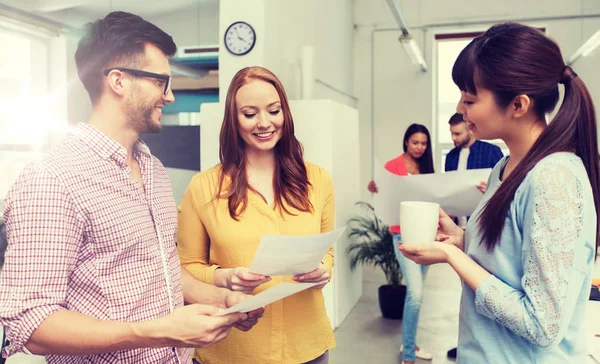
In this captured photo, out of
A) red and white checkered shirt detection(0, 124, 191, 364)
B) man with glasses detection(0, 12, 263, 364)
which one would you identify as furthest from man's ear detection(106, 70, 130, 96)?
red and white checkered shirt detection(0, 124, 191, 364)

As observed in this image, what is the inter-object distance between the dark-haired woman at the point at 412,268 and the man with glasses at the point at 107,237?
2106mm

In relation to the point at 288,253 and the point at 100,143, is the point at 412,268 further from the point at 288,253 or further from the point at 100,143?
the point at 100,143

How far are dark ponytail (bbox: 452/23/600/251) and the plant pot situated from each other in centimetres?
357

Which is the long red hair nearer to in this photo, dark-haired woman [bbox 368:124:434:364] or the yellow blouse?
the yellow blouse

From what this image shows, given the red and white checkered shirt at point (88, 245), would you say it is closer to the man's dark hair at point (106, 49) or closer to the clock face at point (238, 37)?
the man's dark hair at point (106, 49)

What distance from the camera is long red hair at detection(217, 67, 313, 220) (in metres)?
1.55

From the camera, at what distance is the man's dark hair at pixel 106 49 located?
3.84ft

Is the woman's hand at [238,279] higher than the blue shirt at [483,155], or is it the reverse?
the blue shirt at [483,155]

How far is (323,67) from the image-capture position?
5.73 m

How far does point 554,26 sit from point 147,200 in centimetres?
688

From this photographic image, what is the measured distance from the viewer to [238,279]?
1.31 m

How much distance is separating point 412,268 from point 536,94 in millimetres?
2470

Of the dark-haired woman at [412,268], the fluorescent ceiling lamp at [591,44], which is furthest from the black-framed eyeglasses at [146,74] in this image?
the fluorescent ceiling lamp at [591,44]

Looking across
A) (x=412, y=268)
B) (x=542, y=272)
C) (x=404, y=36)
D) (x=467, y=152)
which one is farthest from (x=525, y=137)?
(x=404, y=36)
